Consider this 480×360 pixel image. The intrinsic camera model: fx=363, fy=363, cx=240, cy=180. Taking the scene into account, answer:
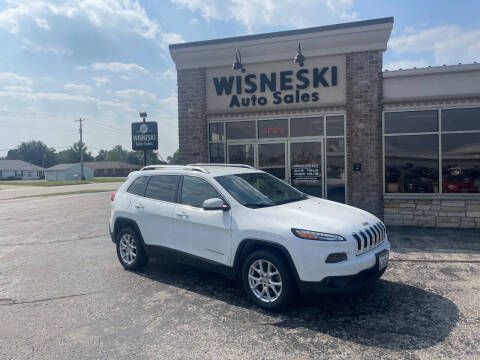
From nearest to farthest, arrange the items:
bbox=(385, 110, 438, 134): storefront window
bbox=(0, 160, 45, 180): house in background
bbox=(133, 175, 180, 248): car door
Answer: bbox=(133, 175, 180, 248): car door → bbox=(385, 110, 438, 134): storefront window → bbox=(0, 160, 45, 180): house in background

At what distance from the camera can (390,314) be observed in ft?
14.0

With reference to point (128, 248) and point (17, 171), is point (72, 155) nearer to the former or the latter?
point (17, 171)

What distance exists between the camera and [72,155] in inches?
4916

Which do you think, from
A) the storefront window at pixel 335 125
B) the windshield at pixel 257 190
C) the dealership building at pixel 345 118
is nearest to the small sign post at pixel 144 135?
the dealership building at pixel 345 118

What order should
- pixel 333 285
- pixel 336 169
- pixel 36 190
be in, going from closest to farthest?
pixel 333 285 < pixel 336 169 < pixel 36 190

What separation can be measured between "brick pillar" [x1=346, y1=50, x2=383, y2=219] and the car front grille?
5.26 m

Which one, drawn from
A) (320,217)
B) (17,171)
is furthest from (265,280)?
(17,171)

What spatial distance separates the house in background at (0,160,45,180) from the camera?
310 ft

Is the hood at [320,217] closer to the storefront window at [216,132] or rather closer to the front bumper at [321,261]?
the front bumper at [321,261]

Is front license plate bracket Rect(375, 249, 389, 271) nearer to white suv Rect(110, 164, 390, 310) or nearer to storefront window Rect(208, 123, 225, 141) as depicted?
white suv Rect(110, 164, 390, 310)

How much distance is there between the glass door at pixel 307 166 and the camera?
1030 cm

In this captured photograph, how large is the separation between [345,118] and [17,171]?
106377 millimetres

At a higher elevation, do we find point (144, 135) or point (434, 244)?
point (144, 135)

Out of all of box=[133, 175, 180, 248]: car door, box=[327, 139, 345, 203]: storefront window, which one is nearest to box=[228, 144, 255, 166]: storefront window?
box=[327, 139, 345, 203]: storefront window
